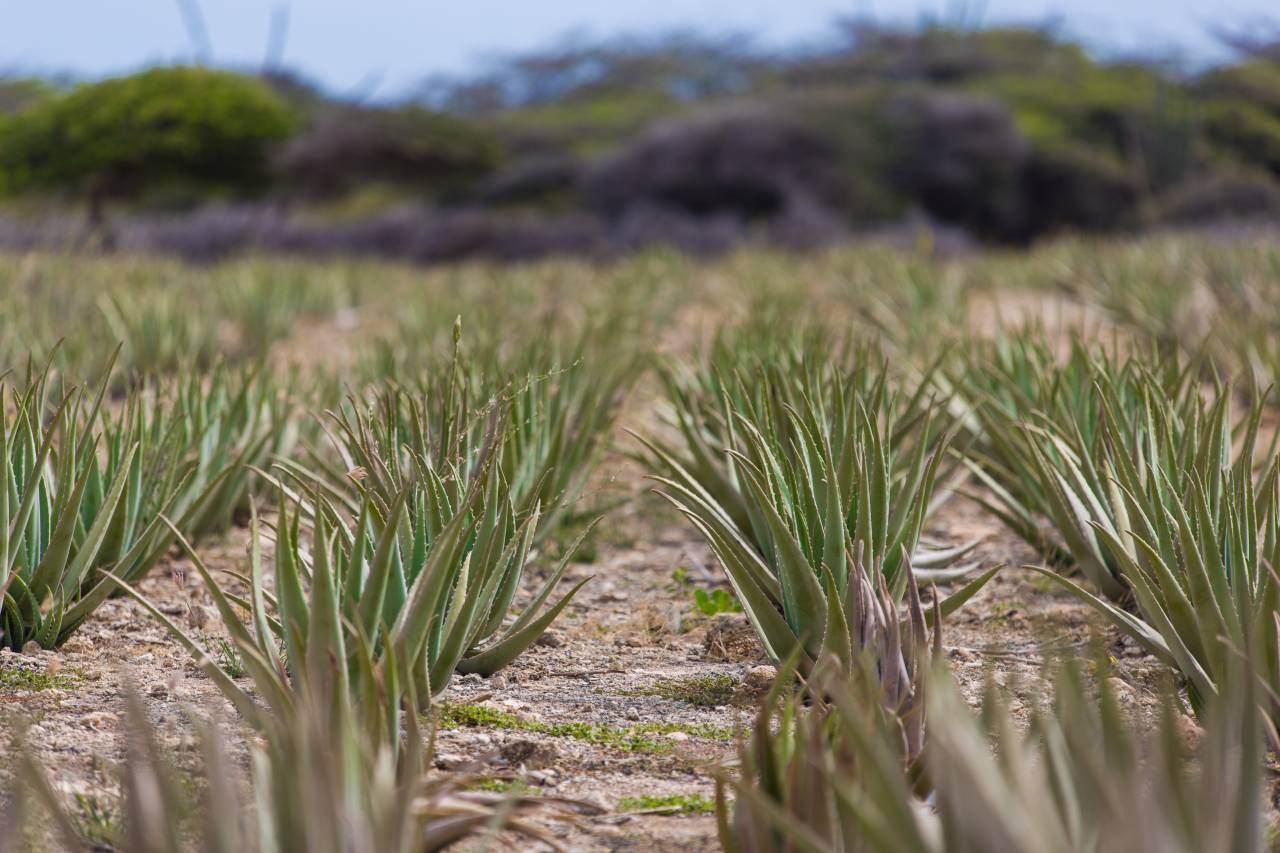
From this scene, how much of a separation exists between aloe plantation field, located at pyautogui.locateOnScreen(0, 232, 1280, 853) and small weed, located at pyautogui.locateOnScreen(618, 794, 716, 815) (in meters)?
0.01

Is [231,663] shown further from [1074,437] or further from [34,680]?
[1074,437]

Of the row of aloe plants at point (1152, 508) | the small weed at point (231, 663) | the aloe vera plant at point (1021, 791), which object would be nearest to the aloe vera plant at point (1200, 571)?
the row of aloe plants at point (1152, 508)

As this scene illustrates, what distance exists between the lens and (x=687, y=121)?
1966cm

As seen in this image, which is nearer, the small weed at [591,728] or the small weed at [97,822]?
the small weed at [97,822]

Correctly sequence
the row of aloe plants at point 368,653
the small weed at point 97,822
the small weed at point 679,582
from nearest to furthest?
1. the row of aloe plants at point 368,653
2. the small weed at point 97,822
3. the small weed at point 679,582

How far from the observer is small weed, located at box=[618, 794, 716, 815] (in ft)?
5.24

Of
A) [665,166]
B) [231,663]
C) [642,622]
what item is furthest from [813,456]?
[665,166]

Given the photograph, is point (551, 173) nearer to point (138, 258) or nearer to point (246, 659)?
point (138, 258)

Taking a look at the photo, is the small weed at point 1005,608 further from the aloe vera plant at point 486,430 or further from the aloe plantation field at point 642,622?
the aloe vera plant at point 486,430

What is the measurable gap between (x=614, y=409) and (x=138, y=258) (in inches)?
246

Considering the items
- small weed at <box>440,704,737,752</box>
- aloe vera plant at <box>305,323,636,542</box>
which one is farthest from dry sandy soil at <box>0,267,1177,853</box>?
aloe vera plant at <box>305,323,636,542</box>

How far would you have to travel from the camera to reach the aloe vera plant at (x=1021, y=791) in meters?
0.98

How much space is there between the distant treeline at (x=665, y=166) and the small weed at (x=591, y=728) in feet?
41.1

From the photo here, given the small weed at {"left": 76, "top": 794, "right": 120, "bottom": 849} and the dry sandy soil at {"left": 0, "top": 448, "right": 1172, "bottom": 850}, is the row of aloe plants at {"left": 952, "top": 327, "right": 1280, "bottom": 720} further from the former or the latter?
the small weed at {"left": 76, "top": 794, "right": 120, "bottom": 849}
